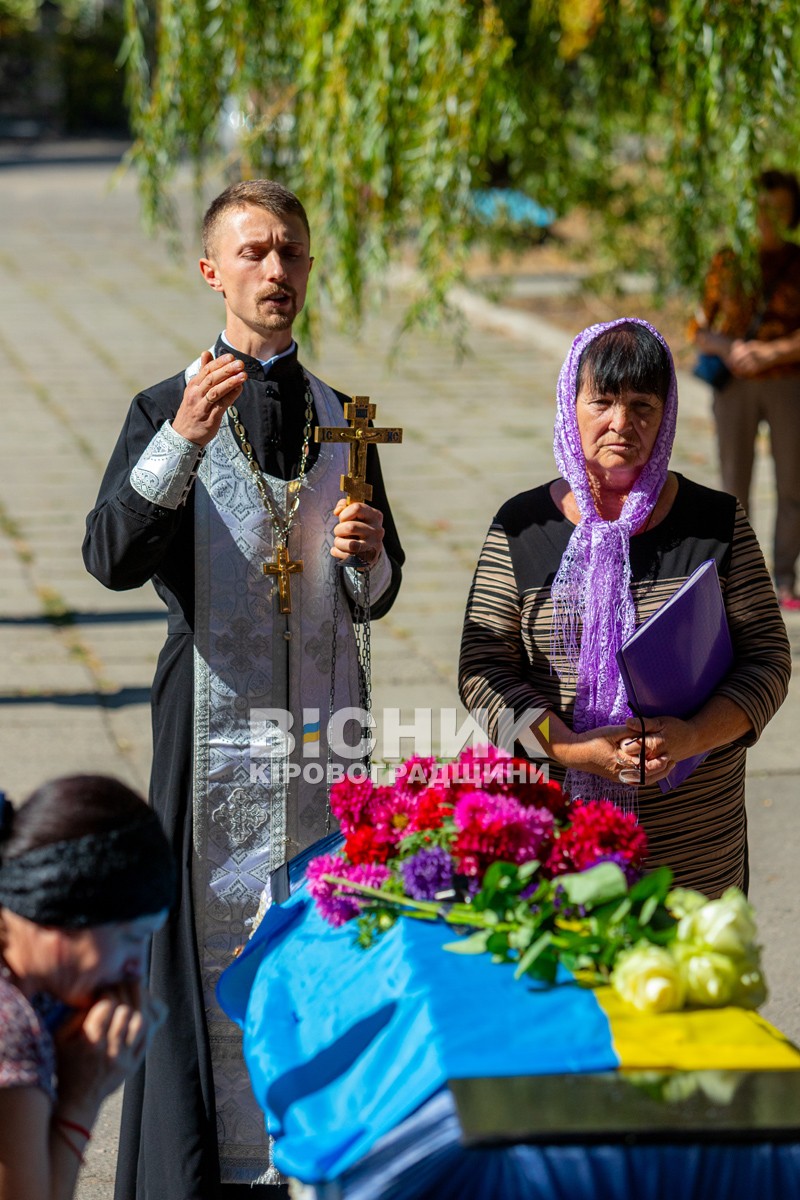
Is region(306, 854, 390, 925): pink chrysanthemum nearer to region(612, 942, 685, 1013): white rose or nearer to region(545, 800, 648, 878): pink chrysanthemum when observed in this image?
region(545, 800, 648, 878): pink chrysanthemum

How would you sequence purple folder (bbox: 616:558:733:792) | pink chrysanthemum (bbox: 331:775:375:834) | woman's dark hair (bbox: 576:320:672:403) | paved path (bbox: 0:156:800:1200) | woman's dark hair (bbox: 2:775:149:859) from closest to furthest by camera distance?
woman's dark hair (bbox: 2:775:149:859) < pink chrysanthemum (bbox: 331:775:375:834) < purple folder (bbox: 616:558:733:792) < woman's dark hair (bbox: 576:320:672:403) < paved path (bbox: 0:156:800:1200)

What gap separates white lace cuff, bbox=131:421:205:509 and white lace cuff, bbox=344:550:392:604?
38cm

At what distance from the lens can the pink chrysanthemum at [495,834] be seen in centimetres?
215

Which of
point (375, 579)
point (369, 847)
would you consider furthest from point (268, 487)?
point (369, 847)

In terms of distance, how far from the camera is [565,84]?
9875mm

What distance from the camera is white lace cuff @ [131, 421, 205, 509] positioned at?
8.88ft

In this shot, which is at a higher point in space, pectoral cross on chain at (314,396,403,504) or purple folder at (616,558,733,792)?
pectoral cross on chain at (314,396,403,504)

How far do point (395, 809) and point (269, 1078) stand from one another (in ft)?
1.44

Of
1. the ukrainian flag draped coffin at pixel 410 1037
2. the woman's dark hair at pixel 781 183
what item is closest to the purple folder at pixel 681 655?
the ukrainian flag draped coffin at pixel 410 1037

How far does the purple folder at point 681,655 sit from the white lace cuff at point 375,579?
0.50 meters

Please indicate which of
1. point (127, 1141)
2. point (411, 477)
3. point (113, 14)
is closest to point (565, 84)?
point (411, 477)

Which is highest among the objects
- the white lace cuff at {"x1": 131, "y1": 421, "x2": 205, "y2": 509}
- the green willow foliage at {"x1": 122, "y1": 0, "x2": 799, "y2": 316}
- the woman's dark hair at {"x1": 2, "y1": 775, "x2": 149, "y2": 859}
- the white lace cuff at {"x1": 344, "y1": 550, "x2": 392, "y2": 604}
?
the green willow foliage at {"x1": 122, "y1": 0, "x2": 799, "y2": 316}

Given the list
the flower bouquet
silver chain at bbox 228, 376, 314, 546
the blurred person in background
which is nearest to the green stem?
the flower bouquet

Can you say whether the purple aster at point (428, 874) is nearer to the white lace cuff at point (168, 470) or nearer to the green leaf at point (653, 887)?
the green leaf at point (653, 887)
